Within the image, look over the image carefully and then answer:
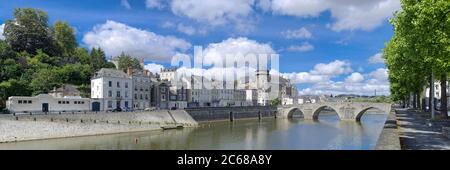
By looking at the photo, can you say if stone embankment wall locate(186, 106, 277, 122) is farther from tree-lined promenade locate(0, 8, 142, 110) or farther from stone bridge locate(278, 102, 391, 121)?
tree-lined promenade locate(0, 8, 142, 110)

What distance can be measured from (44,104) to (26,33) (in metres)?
41.7

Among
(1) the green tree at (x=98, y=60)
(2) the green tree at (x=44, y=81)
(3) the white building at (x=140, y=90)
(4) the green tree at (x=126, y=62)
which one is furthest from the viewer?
(4) the green tree at (x=126, y=62)

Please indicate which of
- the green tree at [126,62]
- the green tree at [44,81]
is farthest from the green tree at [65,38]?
the green tree at [44,81]

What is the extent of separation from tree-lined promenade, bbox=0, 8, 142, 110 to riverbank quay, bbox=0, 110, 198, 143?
1917 cm

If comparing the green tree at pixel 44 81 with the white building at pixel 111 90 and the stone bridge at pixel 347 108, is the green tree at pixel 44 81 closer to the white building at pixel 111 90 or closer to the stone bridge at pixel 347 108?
the white building at pixel 111 90

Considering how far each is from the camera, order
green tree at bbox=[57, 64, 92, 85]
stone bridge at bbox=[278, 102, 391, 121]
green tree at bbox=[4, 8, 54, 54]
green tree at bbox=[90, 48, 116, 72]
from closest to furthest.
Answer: green tree at bbox=[57, 64, 92, 85] < stone bridge at bbox=[278, 102, 391, 121] < green tree at bbox=[4, 8, 54, 54] < green tree at bbox=[90, 48, 116, 72]

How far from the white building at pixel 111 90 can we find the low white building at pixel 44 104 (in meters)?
3.37

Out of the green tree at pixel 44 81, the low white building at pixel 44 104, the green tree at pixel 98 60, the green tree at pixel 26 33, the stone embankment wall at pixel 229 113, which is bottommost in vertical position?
the stone embankment wall at pixel 229 113

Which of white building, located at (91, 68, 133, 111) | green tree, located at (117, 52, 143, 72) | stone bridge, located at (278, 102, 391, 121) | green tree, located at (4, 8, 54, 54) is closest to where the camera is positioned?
white building, located at (91, 68, 133, 111)

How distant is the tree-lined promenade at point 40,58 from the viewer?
74.9 m

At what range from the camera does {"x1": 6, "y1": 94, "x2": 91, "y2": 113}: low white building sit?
54875 millimetres

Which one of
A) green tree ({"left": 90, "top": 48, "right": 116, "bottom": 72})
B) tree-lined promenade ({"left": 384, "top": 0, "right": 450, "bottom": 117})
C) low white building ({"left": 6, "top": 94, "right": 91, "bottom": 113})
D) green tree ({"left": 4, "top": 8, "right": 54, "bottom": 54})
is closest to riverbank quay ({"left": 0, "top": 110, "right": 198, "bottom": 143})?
low white building ({"left": 6, "top": 94, "right": 91, "bottom": 113})
